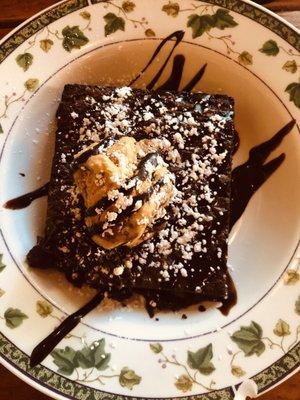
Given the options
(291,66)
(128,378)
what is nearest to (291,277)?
(128,378)

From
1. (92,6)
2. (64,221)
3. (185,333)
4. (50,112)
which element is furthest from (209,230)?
(92,6)

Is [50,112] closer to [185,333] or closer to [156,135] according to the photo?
[156,135]

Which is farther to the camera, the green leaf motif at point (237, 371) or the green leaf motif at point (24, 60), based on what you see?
the green leaf motif at point (24, 60)

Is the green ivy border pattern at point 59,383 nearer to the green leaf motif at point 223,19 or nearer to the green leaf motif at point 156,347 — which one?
the green leaf motif at point 156,347

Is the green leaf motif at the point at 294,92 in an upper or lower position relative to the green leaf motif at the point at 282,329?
upper

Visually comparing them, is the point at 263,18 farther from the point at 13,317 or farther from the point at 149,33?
the point at 13,317

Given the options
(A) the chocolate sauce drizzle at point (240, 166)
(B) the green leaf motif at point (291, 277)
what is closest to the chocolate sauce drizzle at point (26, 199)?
(A) the chocolate sauce drizzle at point (240, 166)

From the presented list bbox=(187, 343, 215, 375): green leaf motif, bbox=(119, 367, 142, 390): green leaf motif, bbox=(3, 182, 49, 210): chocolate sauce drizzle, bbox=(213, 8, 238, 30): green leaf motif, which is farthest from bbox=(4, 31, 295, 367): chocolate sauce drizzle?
bbox=(119, 367, 142, 390): green leaf motif

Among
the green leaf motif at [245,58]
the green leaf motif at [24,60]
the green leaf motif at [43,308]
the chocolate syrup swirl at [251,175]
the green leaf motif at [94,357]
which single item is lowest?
the green leaf motif at [94,357]
